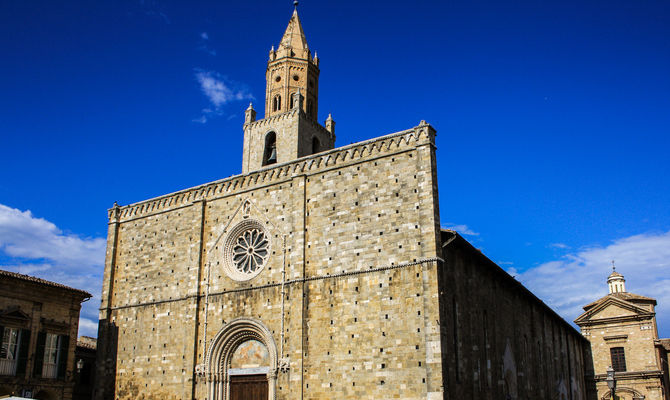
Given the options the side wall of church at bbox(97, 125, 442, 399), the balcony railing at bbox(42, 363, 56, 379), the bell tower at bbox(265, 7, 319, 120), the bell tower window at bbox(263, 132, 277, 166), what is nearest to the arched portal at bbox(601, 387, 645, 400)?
the bell tower window at bbox(263, 132, 277, 166)

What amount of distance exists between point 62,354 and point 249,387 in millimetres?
8184

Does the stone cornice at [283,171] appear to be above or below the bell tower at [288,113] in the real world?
below

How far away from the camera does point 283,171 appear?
933 inches

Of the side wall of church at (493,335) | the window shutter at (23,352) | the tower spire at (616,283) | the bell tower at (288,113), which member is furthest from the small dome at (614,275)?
the window shutter at (23,352)

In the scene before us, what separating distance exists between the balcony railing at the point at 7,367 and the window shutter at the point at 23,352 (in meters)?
0.14

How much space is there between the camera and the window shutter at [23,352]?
22875 millimetres

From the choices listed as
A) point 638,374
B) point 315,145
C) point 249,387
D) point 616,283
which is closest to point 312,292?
point 249,387

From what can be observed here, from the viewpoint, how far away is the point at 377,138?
21.5m

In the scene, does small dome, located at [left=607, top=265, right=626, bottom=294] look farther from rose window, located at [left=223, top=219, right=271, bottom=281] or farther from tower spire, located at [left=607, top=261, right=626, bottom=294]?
rose window, located at [left=223, top=219, right=271, bottom=281]

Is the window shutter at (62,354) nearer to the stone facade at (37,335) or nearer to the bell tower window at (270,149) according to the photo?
the stone facade at (37,335)

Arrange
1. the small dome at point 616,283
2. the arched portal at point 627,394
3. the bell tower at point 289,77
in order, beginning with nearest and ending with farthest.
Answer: the bell tower at point 289,77 < the arched portal at point 627,394 < the small dome at point 616,283

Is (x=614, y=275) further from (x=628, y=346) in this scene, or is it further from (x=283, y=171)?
(x=283, y=171)

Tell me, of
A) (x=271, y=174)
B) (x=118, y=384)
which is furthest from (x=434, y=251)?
(x=118, y=384)

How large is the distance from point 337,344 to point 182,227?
30.8 feet
